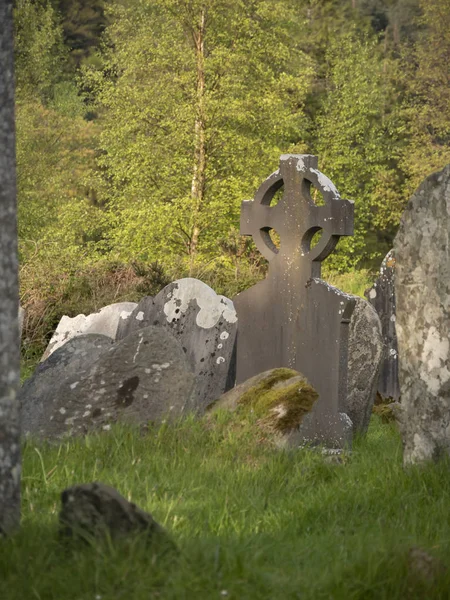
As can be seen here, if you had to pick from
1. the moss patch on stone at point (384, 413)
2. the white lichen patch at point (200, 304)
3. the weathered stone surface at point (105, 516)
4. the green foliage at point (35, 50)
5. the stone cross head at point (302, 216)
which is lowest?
the moss patch on stone at point (384, 413)

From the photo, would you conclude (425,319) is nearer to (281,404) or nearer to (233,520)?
(281,404)

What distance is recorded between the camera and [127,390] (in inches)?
276

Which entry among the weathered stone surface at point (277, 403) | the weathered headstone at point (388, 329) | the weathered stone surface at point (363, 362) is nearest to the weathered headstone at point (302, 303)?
the weathered stone surface at point (363, 362)

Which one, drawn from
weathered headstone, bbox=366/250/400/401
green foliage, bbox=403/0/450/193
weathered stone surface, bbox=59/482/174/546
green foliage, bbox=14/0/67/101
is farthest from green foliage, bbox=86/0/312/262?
weathered stone surface, bbox=59/482/174/546

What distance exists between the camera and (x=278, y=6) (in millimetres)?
27266

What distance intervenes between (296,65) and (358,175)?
4767 mm

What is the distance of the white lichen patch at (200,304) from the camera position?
363 inches

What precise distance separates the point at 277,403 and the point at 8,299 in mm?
2971

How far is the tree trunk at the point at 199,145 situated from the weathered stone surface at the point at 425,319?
18645 mm

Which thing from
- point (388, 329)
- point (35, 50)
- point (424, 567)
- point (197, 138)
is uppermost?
point (35, 50)

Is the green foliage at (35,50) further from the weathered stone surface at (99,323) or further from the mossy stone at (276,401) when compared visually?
the mossy stone at (276,401)

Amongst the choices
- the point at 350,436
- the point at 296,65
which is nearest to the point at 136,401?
the point at 350,436

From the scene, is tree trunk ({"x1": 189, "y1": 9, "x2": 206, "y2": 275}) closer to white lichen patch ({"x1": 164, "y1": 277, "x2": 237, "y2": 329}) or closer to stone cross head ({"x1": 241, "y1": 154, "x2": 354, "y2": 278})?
white lichen patch ({"x1": 164, "y1": 277, "x2": 237, "y2": 329})

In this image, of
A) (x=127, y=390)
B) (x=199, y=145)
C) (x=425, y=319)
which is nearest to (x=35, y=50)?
(x=199, y=145)
